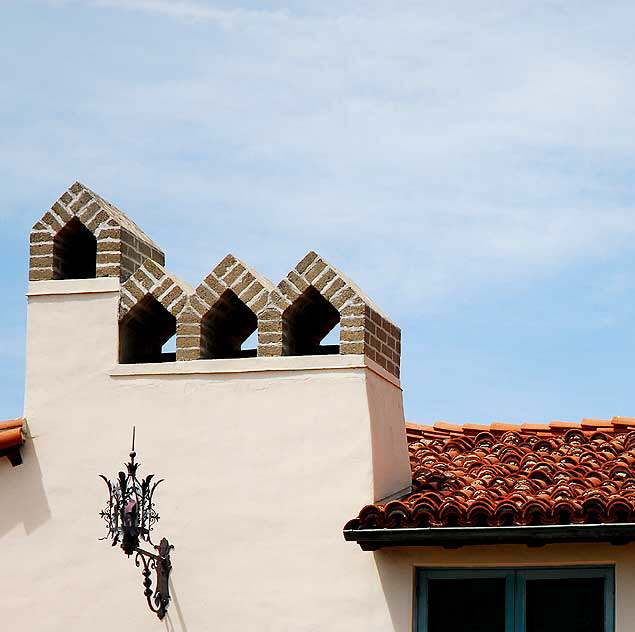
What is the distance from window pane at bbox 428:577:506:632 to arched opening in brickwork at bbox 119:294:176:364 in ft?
10.9

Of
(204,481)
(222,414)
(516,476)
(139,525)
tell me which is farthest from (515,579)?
(139,525)

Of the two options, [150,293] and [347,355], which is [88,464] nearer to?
[150,293]

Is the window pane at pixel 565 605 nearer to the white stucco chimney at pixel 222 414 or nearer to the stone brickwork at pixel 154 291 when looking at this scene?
the white stucco chimney at pixel 222 414

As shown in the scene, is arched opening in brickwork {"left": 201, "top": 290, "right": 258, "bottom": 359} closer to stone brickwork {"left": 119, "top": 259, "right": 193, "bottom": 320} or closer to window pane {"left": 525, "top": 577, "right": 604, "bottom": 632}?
stone brickwork {"left": 119, "top": 259, "right": 193, "bottom": 320}

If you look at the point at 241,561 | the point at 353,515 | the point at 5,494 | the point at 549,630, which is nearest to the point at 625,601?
the point at 549,630

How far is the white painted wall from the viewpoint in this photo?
12367mm

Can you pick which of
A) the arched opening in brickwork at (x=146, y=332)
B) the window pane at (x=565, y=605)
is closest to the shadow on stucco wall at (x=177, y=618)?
the arched opening in brickwork at (x=146, y=332)

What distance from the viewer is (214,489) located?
12789 mm

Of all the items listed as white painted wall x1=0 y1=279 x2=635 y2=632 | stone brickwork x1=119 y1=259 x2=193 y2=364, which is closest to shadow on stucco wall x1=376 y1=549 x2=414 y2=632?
white painted wall x1=0 y1=279 x2=635 y2=632

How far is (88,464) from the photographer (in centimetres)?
1313

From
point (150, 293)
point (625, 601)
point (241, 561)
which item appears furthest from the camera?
point (150, 293)

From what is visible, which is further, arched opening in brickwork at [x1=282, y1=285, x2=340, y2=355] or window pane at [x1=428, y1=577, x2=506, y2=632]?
arched opening in brickwork at [x1=282, y1=285, x2=340, y2=355]

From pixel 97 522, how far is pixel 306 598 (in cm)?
188

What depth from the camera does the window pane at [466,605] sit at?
12.1 meters
